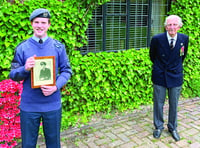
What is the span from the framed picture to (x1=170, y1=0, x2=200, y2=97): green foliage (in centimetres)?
461

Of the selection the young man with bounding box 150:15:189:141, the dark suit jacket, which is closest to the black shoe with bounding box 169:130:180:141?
the young man with bounding box 150:15:189:141

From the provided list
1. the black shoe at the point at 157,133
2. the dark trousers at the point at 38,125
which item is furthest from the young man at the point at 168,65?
the dark trousers at the point at 38,125

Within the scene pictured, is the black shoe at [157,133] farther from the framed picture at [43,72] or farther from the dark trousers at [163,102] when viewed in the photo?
the framed picture at [43,72]

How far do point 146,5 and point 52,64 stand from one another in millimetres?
4228

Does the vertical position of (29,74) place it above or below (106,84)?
above

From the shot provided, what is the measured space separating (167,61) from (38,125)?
233cm

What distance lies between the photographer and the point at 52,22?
394 centimetres

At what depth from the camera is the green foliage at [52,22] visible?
11.7 ft

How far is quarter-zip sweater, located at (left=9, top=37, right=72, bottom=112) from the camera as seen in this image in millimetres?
2141

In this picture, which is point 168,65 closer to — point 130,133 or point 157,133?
point 157,133

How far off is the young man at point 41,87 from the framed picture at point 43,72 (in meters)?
0.06

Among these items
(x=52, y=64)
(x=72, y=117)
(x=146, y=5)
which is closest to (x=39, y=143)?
(x=72, y=117)

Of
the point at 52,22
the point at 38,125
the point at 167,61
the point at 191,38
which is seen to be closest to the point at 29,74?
the point at 38,125

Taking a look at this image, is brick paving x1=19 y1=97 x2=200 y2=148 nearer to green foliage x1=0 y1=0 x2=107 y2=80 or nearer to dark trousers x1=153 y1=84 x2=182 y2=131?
dark trousers x1=153 y1=84 x2=182 y2=131
